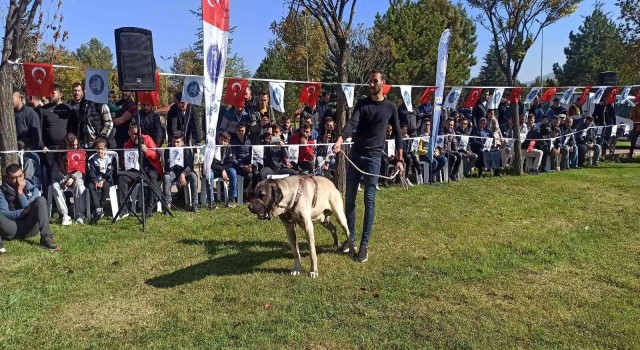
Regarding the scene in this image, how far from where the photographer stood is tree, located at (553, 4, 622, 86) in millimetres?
53531

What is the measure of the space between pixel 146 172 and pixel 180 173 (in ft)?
2.21

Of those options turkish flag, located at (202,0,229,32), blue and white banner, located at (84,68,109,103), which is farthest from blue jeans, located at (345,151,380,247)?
blue and white banner, located at (84,68,109,103)

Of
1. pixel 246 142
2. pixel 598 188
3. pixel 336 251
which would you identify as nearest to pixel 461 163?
pixel 598 188

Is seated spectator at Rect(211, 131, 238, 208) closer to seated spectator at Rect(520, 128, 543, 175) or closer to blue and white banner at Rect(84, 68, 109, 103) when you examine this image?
blue and white banner at Rect(84, 68, 109, 103)

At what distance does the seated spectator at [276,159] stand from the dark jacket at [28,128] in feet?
13.8

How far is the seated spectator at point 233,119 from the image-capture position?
10414 mm

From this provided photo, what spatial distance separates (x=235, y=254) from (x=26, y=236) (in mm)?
3180

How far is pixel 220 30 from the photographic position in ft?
25.2

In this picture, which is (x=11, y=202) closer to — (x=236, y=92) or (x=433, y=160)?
(x=236, y=92)

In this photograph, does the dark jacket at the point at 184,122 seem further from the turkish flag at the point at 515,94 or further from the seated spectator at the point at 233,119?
the turkish flag at the point at 515,94

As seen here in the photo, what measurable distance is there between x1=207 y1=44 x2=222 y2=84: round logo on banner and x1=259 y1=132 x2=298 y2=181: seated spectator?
8.26 ft

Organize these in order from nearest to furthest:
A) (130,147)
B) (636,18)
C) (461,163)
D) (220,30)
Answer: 1. (220,30)
2. (130,147)
3. (461,163)
4. (636,18)

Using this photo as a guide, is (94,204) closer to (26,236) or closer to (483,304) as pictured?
(26,236)

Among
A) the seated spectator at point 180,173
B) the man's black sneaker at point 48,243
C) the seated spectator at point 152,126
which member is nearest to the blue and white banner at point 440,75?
the seated spectator at point 180,173
